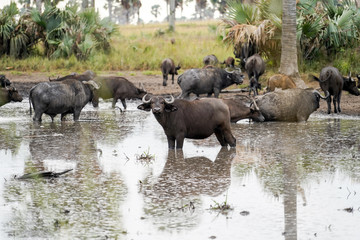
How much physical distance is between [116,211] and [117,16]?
15156 centimetres

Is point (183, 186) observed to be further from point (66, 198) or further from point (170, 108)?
point (170, 108)

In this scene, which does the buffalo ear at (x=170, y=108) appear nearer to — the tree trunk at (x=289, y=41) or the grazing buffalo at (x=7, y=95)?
the grazing buffalo at (x=7, y=95)

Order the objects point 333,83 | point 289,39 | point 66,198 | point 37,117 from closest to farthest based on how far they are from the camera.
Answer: point 66,198 < point 37,117 < point 333,83 < point 289,39

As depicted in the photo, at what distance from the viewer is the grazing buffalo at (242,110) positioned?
525 inches

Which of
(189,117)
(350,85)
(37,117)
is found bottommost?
(37,117)

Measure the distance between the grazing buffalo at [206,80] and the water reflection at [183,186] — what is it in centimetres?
791

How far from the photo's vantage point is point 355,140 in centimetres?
1203

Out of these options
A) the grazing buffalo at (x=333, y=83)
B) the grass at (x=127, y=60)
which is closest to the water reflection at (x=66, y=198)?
the grazing buffalo at (x=333, y=83)

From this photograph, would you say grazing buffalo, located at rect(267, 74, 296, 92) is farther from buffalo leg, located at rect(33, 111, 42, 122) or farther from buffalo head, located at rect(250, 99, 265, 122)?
buffalo leg, located at rect(33, 111, 42, 122)

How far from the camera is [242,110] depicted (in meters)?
13.4

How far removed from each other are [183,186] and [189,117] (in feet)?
8.68

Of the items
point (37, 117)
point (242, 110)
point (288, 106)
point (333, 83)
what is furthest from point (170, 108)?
point (333, 83)

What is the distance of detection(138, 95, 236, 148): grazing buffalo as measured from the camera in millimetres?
10688

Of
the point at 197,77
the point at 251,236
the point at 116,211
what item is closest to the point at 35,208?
the point at 116,211
